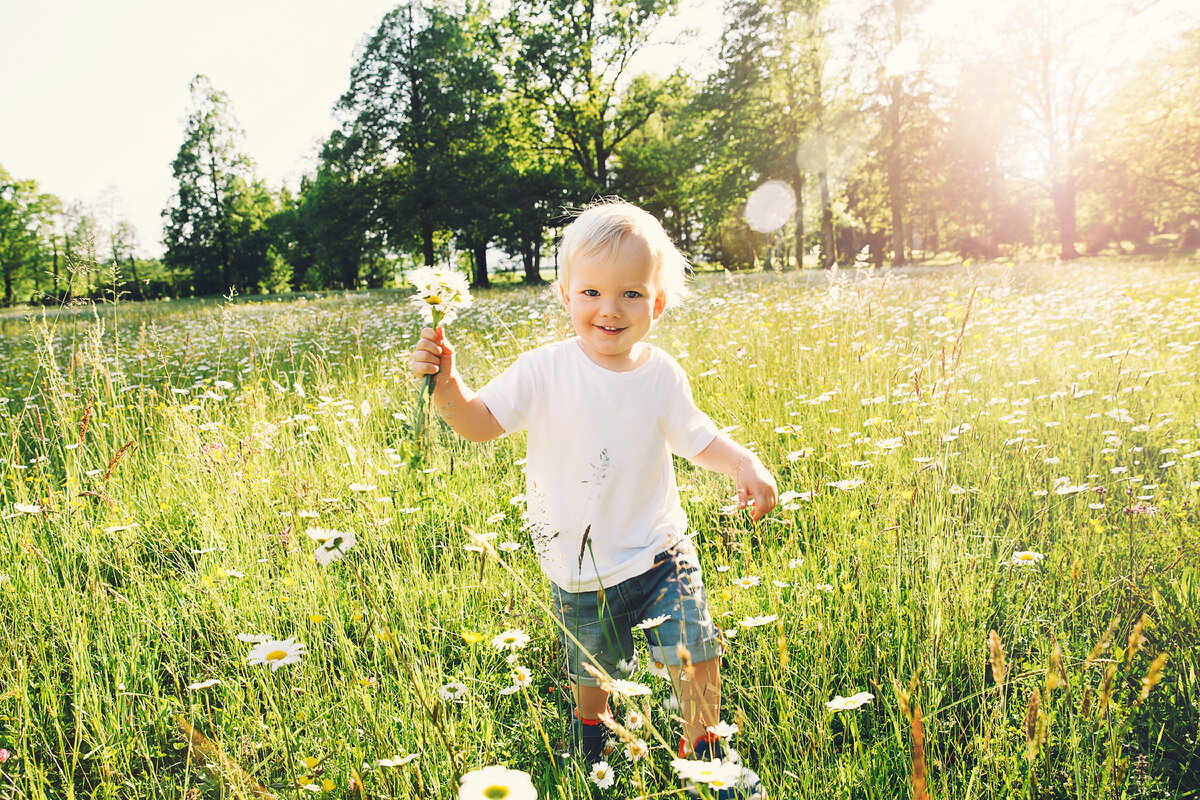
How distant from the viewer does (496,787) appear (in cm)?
83

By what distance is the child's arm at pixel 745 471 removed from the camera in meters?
1.67

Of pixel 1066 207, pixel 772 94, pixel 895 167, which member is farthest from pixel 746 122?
pixel 1066 207

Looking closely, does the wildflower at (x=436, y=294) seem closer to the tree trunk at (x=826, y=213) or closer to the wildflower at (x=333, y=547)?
A: the wildflower at (x=333, y=547)

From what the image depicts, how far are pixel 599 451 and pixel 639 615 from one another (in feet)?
1.53

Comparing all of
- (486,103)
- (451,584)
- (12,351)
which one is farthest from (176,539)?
(486,103)

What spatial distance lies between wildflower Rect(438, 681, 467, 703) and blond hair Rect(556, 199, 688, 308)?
1.08m

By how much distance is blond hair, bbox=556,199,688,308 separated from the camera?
1761 millimetres

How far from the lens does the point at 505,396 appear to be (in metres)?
1.87

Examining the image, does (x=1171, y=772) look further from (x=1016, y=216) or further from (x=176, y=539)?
(x=1016, y=216)

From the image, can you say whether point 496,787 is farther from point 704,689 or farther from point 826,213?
point 826,213

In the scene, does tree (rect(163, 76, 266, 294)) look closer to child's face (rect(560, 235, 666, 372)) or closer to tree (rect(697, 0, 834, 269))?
tree (rect(697, 0, 834, 269))

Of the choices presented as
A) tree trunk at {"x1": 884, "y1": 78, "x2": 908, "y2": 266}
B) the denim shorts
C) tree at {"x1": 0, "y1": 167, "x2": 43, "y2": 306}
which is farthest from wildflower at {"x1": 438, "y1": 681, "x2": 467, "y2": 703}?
tree at {"x1": 0, "y1": 167, "x2": 43, "y2": 306}

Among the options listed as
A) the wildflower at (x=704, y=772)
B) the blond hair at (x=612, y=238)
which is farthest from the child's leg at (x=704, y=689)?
the blond hair at (x=612, y=238)

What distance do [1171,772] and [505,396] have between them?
1.82 metres
